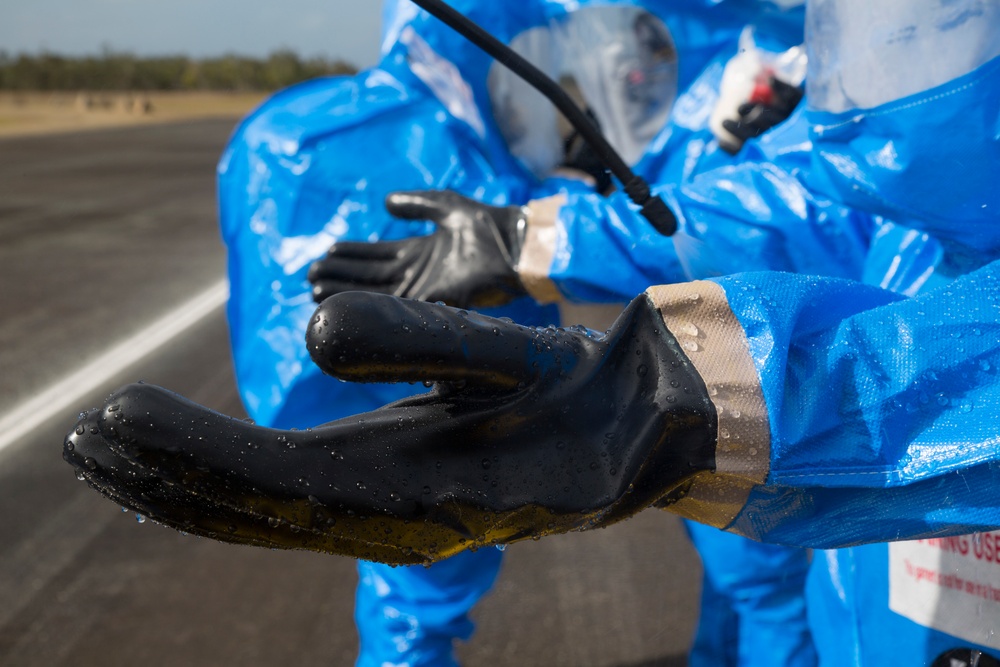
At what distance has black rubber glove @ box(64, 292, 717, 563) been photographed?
836mm

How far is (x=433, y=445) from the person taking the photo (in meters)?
0.91

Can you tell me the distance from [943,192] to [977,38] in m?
0.17

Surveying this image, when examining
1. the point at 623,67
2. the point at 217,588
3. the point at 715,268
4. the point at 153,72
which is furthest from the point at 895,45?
the point at 153,72

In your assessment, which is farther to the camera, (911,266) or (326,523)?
(911,266)

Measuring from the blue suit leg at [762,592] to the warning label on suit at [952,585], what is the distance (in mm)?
923

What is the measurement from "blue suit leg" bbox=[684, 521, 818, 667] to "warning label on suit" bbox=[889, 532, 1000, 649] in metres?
0.92

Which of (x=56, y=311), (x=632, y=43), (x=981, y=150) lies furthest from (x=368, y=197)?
(x=56, y=311)

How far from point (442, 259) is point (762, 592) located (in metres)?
1.22

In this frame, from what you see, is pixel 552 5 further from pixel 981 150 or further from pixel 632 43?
pixel 981 150

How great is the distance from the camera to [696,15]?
7.45 feet

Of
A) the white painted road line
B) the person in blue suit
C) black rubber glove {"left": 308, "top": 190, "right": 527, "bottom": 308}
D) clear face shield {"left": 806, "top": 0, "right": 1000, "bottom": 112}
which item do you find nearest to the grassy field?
the white painted road line

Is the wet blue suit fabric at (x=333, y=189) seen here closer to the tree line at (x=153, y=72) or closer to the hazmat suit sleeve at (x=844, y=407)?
the hazmat suit sleeve at (x=844, y=407)

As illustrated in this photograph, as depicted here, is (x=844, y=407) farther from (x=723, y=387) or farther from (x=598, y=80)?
(x=598, y=80)

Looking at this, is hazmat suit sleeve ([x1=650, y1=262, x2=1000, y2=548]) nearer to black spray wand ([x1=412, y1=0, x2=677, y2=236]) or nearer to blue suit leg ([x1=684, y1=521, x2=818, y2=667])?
black spray wand ([x1=412, y1=0, x2=677, y2=236])
